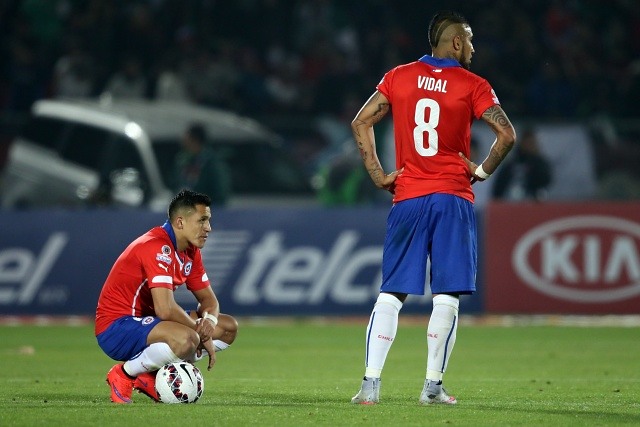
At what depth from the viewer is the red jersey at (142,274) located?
8414mm

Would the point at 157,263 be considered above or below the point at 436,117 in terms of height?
below

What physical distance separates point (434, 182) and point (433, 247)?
0.39 meters

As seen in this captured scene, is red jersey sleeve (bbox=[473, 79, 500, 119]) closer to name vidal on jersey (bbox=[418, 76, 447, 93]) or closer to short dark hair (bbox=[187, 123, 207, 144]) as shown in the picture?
name vidal on jersey (bbox=[418, 76, 447, 93])

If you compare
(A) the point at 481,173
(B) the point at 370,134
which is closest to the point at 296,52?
(B) the point at 370,134

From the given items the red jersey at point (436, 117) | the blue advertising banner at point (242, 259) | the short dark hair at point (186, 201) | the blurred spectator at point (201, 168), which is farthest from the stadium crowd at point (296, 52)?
the red jersey at point (436, 117)

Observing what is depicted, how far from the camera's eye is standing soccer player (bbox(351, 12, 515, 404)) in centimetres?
804

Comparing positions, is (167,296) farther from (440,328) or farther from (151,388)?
(440,328)

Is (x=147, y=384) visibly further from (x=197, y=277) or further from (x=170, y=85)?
(x=170, y=85)

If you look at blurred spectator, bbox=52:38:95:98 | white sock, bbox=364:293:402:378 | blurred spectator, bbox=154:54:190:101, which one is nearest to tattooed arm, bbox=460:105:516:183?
white sock, bbox=364:293:402:378

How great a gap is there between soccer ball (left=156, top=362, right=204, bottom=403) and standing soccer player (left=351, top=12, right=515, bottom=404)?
3.16 feet

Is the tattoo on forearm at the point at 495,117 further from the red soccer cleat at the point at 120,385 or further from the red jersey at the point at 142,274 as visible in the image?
the red soccer cleat at the point at 120,385

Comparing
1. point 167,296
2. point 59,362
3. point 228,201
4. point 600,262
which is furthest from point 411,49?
point 167,296

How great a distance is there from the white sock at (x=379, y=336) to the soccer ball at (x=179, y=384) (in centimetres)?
105

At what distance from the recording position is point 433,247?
8109mm
